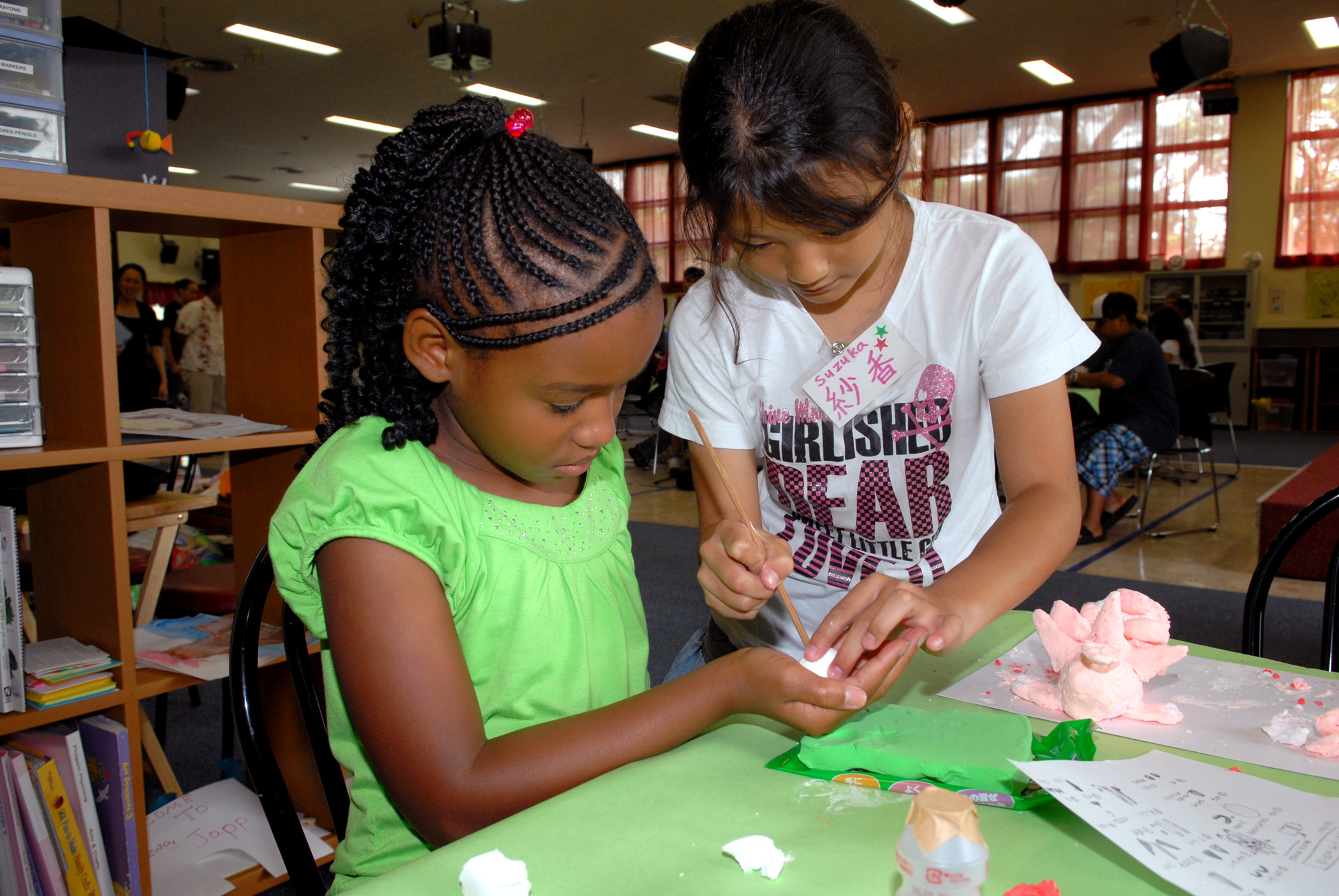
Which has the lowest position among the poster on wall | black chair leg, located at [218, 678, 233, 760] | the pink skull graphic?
black chair leg, located at [218, 678, 233, 760]

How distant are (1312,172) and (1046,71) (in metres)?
2.76

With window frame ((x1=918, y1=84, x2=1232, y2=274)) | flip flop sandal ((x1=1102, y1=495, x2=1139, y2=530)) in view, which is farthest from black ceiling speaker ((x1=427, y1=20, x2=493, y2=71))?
window frame ((x1=918, y1=84, x2=1232, y2=274))

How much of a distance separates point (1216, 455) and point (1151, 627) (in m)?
7.51

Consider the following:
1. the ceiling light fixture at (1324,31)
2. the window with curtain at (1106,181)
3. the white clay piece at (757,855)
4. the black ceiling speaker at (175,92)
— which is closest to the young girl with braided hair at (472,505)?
the white clay piece at (757,855)

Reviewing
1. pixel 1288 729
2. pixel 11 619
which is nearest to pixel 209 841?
pixel 11 619

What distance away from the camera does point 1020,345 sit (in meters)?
1.04

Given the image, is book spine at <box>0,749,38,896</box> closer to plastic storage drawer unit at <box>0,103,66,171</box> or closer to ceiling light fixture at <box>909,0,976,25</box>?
plastic storage drawer unit at <box>0,103,66,171</box>

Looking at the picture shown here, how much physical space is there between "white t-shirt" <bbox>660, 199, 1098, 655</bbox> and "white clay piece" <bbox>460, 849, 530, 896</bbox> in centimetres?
63

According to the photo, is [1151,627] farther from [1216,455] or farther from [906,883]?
[1216,455]

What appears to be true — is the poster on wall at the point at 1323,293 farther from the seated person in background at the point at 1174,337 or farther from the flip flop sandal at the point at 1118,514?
the flip flop sandal at the point at 1118,514

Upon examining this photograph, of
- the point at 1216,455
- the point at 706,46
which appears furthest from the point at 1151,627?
the point at 1216,455

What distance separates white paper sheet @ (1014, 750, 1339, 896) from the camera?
54 cm

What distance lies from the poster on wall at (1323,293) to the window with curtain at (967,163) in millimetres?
3208

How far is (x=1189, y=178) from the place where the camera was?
9.25m
